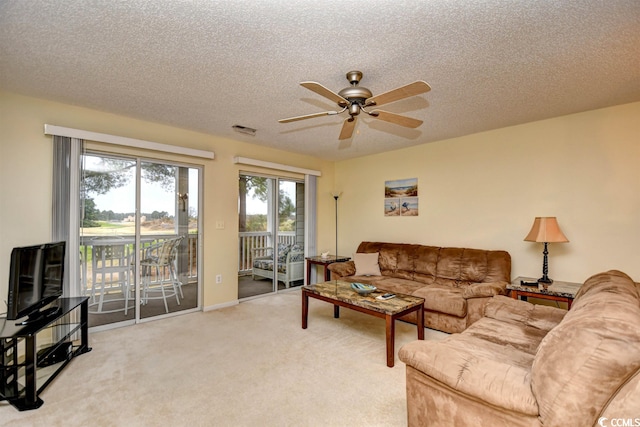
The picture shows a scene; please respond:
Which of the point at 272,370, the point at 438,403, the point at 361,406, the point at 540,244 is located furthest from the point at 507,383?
the point at 540,244

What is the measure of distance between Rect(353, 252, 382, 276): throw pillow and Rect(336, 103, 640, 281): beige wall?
0.65 meters

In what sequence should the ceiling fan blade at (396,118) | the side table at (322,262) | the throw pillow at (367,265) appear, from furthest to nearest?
the side table at (322,262)
the throw pillow at (367,265)
the ceiling fan blade at (396,118)

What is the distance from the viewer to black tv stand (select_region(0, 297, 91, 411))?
1.94 m

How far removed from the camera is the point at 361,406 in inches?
77.6

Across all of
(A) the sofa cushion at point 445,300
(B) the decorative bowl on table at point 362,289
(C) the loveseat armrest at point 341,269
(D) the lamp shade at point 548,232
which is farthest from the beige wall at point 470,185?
(B) the decorative bowl on table at point 362,289

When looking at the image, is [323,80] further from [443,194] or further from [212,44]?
[443,194]

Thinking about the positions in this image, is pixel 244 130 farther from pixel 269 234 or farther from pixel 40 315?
pixel 40 315

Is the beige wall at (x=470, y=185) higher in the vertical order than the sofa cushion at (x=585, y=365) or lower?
higher

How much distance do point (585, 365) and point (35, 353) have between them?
3.12 metres

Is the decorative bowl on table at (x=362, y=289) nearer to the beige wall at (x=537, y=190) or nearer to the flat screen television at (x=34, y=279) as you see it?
the beige wall at (x=537, y=190)

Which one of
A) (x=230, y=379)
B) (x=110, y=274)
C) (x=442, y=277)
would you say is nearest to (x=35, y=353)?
(x=230, y=379)

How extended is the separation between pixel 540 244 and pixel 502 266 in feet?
1.72

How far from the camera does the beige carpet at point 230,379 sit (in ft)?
6.11

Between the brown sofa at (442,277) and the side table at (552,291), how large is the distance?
0.14 meters
